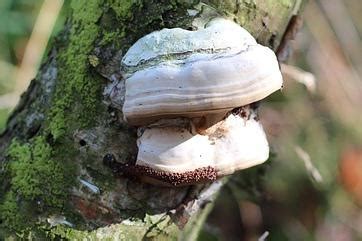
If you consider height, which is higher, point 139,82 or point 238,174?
point 139,82

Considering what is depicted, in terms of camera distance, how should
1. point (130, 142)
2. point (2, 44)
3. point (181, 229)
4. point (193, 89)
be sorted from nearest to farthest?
point (193, 89) < point (130, 142) < point (181, 229) < point (2, 44)

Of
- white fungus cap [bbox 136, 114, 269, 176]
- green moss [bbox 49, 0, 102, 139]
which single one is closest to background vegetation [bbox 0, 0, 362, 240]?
green moss [bbox 49, 0, 102, 139]

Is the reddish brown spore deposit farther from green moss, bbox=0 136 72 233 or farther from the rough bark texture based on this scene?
green moss, bbox=0 136 72 233

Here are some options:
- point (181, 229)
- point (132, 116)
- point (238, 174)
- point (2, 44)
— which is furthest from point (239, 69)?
point (2, 44)

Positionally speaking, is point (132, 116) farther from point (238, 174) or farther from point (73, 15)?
point (238, 174)

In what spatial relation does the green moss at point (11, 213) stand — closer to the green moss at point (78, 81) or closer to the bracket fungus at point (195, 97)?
the green moss at point (78, 81)

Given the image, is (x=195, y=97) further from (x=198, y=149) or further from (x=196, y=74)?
(x=198, y=149)

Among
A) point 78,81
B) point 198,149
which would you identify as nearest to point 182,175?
point 198,149
